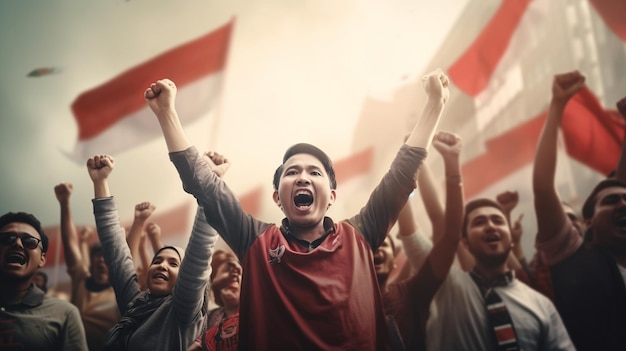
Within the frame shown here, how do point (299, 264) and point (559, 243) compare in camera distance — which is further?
point (559, 243)

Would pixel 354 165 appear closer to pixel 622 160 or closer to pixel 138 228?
pixel 138 228

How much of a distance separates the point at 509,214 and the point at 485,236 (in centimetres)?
49

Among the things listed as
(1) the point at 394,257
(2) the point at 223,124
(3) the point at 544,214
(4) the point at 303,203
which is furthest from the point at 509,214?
(2) the point at 223,124

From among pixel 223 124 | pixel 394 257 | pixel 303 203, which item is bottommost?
pixel 394 257

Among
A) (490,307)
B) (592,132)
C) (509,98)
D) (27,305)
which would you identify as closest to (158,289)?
(27,305)

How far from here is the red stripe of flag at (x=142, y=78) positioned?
316cm

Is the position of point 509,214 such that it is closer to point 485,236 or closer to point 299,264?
point 485,236

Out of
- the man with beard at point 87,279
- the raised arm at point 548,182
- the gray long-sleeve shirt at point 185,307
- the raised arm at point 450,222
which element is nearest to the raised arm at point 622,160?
the raised arm at point 548,182

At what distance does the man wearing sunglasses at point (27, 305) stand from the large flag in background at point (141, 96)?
0.74 metres

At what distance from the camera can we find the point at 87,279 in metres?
2.81

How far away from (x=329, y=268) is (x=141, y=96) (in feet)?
6.27

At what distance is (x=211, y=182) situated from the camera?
1.81 meters

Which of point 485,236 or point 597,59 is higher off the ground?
point 597,59

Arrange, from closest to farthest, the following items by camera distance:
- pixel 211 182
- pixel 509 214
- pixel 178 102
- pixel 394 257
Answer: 1. pixel 211 182
2. pixel 394 257
3. pixel 509 214
4. pixel 178 102
